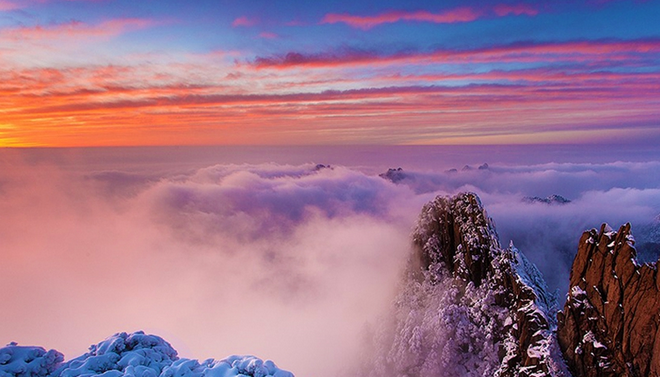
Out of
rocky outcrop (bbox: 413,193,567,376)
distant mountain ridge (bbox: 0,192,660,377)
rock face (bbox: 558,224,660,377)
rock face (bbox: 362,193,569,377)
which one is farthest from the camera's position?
rock face (bbox: 362,193,569,377)

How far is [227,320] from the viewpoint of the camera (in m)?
144

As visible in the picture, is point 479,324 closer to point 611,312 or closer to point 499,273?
point 499,273

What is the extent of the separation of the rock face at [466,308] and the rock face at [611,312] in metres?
2.31

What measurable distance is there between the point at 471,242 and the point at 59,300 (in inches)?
7964

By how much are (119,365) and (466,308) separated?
130 ft

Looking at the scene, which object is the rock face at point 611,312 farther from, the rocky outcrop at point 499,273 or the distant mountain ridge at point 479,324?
the rocky outcrop at point 499,273

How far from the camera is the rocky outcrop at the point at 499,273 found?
3128 cm

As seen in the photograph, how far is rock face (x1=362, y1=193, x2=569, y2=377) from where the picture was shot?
109 ft

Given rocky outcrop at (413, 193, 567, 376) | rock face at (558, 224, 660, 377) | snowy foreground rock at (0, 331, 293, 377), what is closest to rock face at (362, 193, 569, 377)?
rocky outcrop at (413, 193, 567, 376)

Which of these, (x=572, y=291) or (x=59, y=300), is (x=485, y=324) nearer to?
(x=572, y=291)

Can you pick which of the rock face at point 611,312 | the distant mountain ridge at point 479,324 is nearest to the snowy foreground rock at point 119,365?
the distant mountain ridge at point 479,324

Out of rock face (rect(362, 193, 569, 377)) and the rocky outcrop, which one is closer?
the rocky outcrop

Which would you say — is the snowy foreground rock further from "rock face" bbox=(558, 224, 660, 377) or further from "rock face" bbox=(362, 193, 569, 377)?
"rock face" bbox=(362, 193, 569, 377)

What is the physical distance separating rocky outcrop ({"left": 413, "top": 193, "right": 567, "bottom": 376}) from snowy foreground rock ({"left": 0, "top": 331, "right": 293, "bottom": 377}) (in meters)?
24.3
